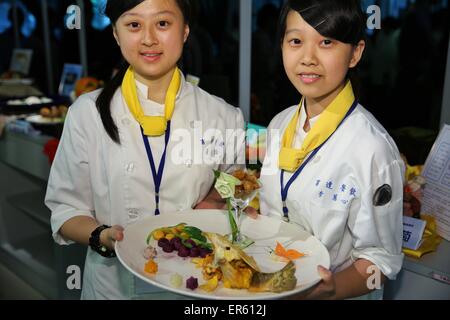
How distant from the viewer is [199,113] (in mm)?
1075

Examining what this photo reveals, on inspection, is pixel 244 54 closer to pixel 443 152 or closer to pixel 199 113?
pixel 199 113

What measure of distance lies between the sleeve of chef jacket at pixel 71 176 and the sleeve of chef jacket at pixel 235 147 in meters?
0.32

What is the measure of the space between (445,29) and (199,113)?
113cm

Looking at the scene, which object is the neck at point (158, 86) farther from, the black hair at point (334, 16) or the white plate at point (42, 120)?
the white plate at point (42, 120)

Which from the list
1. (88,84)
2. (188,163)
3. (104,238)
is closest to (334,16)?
(188,163)

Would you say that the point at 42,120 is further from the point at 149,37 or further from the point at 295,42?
the point at 295,42

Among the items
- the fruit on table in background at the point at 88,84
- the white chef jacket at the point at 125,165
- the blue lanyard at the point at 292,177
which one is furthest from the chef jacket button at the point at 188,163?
the fruit on table in background at the point at 88,84

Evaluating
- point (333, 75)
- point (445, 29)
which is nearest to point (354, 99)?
point (333, 75)

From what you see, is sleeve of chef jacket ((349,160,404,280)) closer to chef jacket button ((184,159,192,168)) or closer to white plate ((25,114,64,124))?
chef jacket button ((184,159,192,168))

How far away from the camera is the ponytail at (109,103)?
1008mm

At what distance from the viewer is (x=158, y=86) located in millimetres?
1036

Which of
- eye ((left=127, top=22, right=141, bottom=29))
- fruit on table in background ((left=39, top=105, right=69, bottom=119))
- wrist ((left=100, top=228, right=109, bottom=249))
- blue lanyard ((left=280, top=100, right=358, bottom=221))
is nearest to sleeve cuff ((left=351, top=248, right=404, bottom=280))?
blue lanyard ((left=280, top=100, right=358, bottom=221))

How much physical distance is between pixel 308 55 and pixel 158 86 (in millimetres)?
346

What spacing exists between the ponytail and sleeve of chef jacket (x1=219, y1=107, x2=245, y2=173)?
0.26 metres
